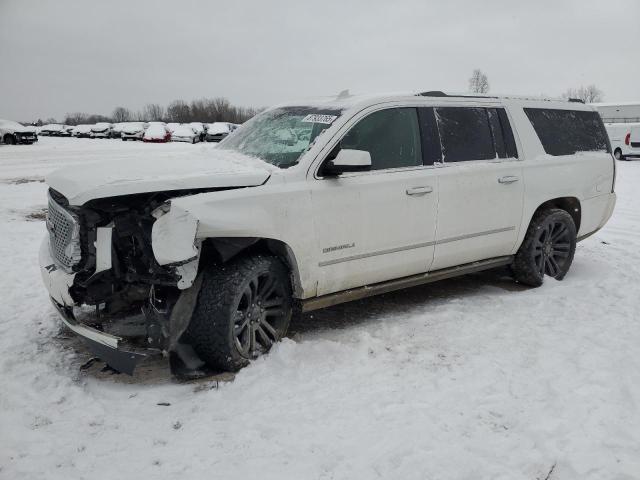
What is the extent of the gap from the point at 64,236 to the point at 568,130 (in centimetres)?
484

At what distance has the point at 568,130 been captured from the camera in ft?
18.7

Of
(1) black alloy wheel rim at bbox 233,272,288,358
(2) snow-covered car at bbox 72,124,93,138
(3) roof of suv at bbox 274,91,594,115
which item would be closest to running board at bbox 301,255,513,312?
(1) black alloy wheel rim at bbox 233,272,288,358

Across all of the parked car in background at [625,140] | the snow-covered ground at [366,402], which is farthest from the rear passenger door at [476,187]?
the parked car in background at [625,140]

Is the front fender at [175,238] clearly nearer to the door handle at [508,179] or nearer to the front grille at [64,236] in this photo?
the front grille at [64,236]

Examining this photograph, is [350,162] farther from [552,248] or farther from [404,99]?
[552,248]

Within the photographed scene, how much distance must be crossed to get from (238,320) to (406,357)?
1216mm

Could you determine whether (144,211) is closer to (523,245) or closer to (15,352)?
(15,352)

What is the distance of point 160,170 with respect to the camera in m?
3.60

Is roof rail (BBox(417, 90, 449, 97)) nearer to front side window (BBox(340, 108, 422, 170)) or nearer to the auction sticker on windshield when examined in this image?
front side window (BBox(340, 108, 422, 170))

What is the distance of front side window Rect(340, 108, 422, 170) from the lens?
419 centimetres

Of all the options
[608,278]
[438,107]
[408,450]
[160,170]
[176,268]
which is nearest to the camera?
[408,450]

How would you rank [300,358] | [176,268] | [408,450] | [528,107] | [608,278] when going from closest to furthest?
[408,450]
[176,268]
[300,358]
[528,107]
[608,278]

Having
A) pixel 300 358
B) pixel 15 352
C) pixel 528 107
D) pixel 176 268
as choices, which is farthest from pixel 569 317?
pixel 15 352

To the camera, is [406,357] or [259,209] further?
[406,357]
